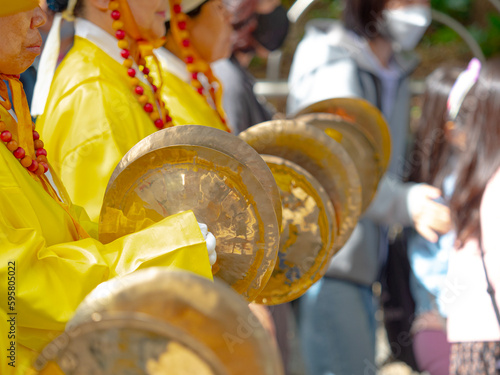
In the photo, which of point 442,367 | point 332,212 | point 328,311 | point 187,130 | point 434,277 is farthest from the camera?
point 328,311

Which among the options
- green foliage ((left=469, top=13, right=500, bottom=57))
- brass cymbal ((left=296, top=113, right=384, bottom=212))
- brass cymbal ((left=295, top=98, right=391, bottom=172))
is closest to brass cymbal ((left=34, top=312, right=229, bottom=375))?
brass cymbal ((left=296, top=113, right=384, bottom=212))

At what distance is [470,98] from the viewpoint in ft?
9.95

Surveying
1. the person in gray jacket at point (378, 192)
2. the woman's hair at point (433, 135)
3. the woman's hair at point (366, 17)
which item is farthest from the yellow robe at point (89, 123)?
the woman's hair at point (366, 17)

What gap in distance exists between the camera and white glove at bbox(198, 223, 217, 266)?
1.39 m

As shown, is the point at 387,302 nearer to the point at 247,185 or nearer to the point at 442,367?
the point at 442,367

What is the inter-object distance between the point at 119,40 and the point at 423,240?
5.99 ft

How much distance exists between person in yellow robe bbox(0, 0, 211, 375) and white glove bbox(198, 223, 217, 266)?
36 millimetres

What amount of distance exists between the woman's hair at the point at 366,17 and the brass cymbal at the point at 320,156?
186cm

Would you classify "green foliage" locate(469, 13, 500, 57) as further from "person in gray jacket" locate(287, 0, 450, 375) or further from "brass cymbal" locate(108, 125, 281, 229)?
"brass cymbal" locate(108, 125, 281, 229)

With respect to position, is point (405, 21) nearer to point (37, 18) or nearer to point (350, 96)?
point (350, 96)

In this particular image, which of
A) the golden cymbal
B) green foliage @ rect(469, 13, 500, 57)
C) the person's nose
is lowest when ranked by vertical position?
green foliage @ rect(469, 13, 500, 57)

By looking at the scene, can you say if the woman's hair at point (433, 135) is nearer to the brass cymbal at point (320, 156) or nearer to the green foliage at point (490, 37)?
the brass cymbal at point (320, 156)

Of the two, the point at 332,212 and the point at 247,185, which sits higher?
the point at 247,185

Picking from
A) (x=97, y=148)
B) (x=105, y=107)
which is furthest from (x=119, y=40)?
(x=97, y=148)
